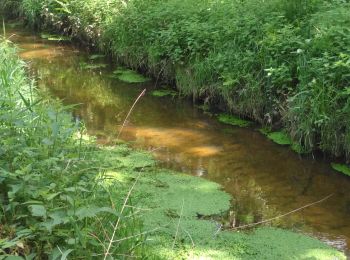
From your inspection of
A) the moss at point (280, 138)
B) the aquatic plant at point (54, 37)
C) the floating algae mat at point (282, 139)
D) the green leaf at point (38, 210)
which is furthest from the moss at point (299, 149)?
the aquatic plant at point (54, 37)

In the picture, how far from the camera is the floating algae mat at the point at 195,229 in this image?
367 cm

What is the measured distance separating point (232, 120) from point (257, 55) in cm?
91

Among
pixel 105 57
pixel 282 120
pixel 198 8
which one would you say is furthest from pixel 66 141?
pixel 105 57

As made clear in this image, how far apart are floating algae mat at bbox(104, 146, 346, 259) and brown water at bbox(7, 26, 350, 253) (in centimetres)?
20

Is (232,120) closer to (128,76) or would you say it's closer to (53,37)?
(128,76)

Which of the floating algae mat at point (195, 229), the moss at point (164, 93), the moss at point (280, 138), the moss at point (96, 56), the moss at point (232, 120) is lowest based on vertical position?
the floating algae mat at point (195, 229)

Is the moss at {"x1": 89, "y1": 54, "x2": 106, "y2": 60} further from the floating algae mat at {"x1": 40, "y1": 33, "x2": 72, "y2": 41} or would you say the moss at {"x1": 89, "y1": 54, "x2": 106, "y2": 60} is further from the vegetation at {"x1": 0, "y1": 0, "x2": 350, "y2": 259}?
the floating algae mat at {"x1": 40, "y1": 33, "x2": 72, "y2": 41}

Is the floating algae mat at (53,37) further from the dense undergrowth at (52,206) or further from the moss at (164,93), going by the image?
the dense undergrowth at (52,206)

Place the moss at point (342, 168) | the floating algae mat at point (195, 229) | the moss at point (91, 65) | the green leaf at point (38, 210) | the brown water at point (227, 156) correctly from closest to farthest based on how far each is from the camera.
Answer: the green leaf at point (38, 210) < the floating algae mat at point (195, 229) < the brown water at point (227, 156) < the moss at point (342, 168) < the moss at point (91, 65)

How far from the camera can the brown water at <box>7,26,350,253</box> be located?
4418 millimetres

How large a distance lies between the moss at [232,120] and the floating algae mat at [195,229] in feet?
5.40

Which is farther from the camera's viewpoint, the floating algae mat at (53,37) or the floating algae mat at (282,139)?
the floating algae mat at (53,37)

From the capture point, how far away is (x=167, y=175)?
16.5ft

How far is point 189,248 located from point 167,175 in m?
1.44
